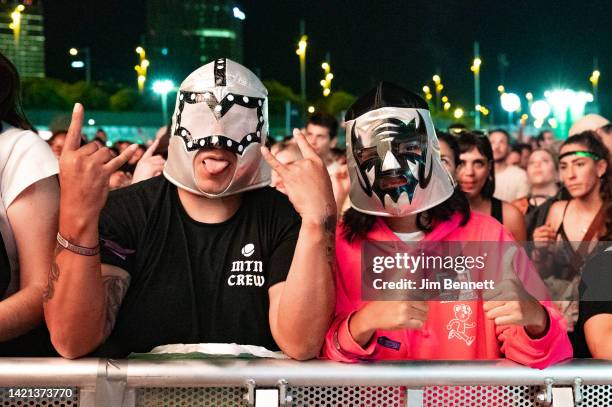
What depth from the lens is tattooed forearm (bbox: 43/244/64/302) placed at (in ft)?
7.28

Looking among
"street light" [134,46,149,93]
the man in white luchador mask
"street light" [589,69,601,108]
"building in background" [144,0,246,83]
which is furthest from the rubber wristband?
"building in background" [144,0,246,83]

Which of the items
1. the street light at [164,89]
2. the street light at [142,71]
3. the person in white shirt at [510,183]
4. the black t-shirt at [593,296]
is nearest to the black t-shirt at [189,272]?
the black t-shirt at [593,296]

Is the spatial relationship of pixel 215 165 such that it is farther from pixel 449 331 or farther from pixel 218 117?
pixel 449 331

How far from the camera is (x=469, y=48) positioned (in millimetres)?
48656

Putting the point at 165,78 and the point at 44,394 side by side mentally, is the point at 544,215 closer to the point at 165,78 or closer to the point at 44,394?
the point at 44,394

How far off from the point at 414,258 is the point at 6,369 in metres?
1.26

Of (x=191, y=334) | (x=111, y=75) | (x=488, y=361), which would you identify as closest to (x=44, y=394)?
(x=191, y=334)

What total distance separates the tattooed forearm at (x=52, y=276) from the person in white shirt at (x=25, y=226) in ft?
0.42

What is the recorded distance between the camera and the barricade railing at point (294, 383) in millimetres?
1975

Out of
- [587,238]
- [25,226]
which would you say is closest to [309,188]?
[25,226]

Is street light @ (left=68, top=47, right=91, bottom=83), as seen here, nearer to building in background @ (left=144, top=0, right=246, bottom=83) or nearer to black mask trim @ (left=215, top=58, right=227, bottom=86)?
building in background @ (left=144, top=0, right=246, bottom=83)

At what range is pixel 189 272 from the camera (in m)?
2.50

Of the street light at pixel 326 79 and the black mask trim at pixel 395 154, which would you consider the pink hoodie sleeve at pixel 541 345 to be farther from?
the street light at pixel 326 79

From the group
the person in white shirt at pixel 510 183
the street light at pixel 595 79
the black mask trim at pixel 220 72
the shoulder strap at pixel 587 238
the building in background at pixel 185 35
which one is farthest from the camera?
the building in background at pixel 185 35
